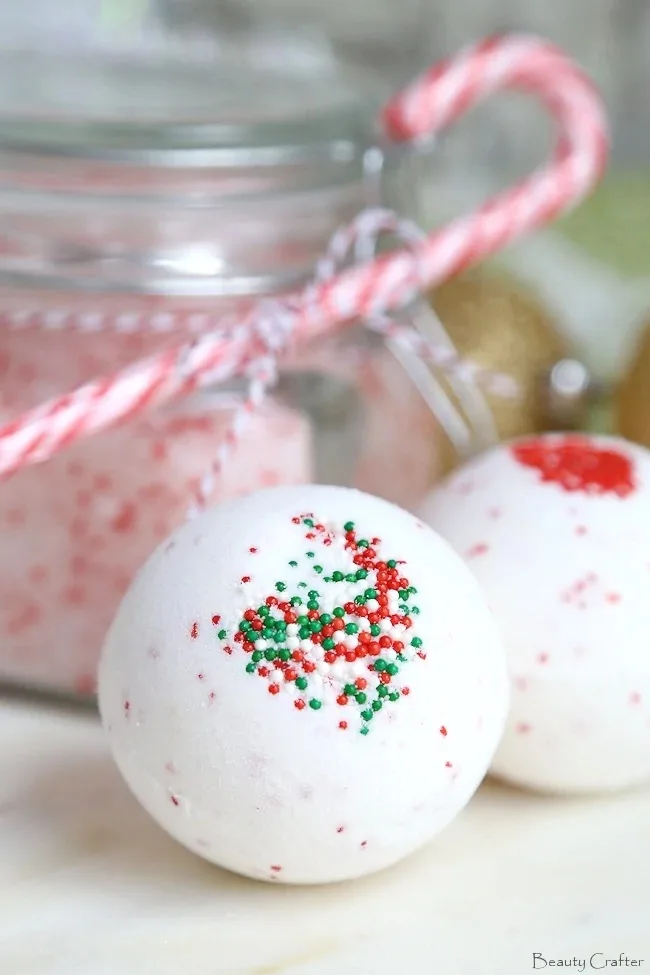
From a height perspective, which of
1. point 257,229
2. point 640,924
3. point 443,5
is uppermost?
point 443,5

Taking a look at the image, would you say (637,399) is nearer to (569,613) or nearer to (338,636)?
(569,613)

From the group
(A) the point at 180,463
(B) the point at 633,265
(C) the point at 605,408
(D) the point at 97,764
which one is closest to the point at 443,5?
(B) the point at 633,265

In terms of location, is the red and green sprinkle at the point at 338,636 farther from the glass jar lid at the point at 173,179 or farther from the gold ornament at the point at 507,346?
the gold ornament at the point at 507,346

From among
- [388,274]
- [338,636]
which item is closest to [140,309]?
[388,274]

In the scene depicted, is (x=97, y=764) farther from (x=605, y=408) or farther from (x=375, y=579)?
(x=605, y=408)

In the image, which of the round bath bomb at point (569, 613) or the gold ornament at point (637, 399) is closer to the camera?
the round bath bomb at point (569, 613)

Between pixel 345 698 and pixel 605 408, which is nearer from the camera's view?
pixel 345 698

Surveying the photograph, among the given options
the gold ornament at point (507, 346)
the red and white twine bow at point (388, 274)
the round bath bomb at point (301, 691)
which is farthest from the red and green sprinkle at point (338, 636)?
the gold ornament at point (507, 346)
